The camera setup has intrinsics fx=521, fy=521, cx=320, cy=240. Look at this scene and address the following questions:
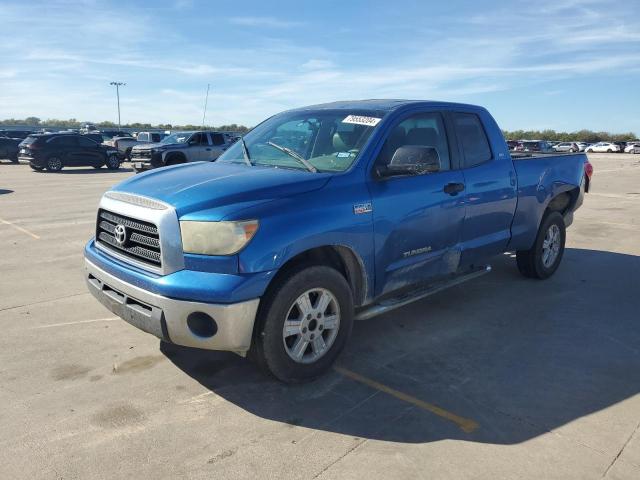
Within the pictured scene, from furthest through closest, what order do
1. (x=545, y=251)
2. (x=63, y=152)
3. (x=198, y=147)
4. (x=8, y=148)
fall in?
(x=8, y=148) < (x=63, y=152) < (x=198, y=147) < (x=545, y=251)

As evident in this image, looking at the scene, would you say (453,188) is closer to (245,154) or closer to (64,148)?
(245,154)

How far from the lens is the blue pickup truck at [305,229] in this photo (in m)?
3.14

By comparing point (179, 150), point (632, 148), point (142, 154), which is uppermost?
point (179, 150)

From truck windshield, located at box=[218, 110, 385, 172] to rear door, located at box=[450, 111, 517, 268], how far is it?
3.71ft

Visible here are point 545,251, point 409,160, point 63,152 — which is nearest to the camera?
point 409,160

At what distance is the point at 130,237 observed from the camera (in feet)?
11.5

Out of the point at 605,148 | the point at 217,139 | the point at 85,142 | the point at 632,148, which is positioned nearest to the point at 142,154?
the point at 217,139

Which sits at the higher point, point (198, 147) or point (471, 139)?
point (471, 139)

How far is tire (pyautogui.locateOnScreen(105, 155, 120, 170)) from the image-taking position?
81.5 feet

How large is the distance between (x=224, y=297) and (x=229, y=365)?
3.41 feet

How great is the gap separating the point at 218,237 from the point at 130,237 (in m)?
0.78

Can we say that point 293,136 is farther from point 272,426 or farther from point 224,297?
point 272,426

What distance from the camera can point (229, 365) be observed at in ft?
12.7

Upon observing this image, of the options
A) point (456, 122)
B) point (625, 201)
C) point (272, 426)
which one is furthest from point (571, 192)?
point (625, 201)
